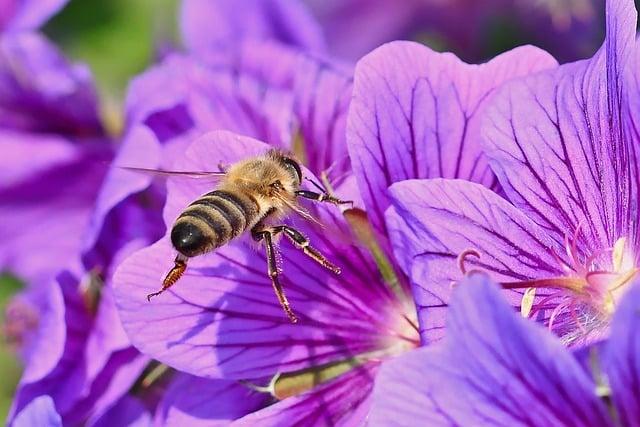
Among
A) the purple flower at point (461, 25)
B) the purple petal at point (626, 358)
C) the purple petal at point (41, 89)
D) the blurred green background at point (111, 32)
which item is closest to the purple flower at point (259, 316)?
the purple petal at point (626, 358)

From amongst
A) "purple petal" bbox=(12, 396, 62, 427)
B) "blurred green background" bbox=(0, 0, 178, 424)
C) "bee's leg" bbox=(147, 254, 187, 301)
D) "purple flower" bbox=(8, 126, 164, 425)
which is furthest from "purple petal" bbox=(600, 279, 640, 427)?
"blurred green background" bbox=(0, 0, 178, 424)

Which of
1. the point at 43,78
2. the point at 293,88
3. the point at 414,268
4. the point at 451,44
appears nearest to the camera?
the point at 414,268

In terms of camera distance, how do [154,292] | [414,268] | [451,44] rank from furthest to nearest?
[451,44], [154,292], [414,268]

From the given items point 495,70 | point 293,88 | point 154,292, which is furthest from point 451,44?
point 154,292

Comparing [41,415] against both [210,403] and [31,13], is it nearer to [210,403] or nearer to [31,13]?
[210,403]

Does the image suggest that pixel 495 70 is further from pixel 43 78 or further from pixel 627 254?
pixel 43 78

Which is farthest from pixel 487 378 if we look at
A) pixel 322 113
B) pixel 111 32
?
pixel 111 32
